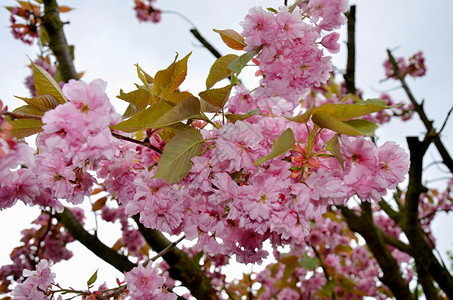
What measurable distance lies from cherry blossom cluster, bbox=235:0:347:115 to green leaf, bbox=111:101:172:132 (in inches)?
11.8

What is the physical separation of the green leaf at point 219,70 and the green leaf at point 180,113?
193 millimetres

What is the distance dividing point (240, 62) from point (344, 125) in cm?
40

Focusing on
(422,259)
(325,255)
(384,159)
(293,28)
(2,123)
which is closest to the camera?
(2,123)

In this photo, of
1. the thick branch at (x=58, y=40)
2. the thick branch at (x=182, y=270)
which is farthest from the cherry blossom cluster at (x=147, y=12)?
the thick branch at (x=182, y=270)

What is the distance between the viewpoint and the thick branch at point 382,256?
225 centimetres

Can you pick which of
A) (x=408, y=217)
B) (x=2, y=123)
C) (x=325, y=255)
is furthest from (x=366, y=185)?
(x=325, y=255)

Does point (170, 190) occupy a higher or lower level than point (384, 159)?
higher

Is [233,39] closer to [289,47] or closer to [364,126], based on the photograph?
[289,47]

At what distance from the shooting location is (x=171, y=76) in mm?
944

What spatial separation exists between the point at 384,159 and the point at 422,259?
1.77 metres

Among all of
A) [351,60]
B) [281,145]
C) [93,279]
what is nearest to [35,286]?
[93,279]

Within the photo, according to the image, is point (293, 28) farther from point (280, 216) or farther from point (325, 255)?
point (325, 255)

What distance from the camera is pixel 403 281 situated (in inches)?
89.5

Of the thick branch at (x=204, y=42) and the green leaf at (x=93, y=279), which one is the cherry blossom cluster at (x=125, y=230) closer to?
the thick branch at (x=204, y=42)
